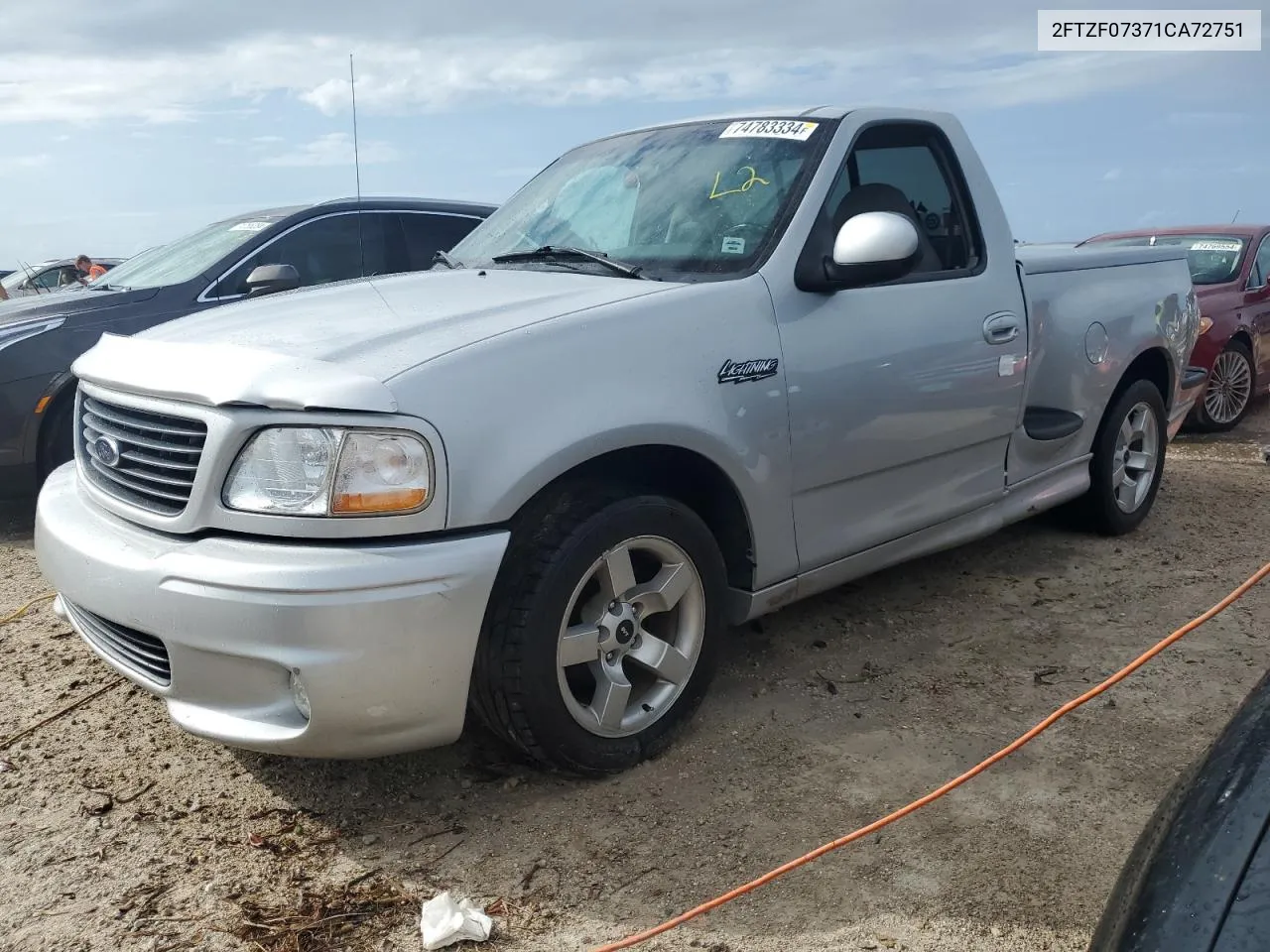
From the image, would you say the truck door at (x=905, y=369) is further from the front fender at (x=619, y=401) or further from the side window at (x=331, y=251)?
the side window at (x=331, y=251)

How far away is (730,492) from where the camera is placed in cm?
304

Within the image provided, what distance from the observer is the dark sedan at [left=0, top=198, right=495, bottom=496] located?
208 inches

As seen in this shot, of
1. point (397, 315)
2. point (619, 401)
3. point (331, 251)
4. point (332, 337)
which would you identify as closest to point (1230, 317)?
point (331, 251)

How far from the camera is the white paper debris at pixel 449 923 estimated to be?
2.24 metres

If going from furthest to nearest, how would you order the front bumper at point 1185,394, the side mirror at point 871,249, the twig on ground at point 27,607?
the front bumper at point 1185,394, the twig on ground at point 27,607, the side mirror at point 871,249

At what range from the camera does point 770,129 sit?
141 inches

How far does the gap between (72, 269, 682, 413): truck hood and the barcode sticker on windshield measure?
0.80 meters

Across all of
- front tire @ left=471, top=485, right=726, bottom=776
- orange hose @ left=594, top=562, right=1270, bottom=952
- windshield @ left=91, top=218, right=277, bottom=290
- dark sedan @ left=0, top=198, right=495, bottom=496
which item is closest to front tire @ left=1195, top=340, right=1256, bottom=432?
dark sedan @ left=0, top=198, right=495, bottom=496

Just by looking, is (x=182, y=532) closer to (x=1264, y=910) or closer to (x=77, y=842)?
(x=77, y=842)

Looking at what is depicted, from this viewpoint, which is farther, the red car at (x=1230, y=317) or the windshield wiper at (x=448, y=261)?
the red car at (x=1230, y=317)

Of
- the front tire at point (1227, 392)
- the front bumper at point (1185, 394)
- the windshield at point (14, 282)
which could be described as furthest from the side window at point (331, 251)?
the windshield at point (14, 282)

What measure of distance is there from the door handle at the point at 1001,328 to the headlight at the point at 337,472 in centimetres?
223

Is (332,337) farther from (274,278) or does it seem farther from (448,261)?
(274,278)

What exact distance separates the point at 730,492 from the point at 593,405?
587 mm
